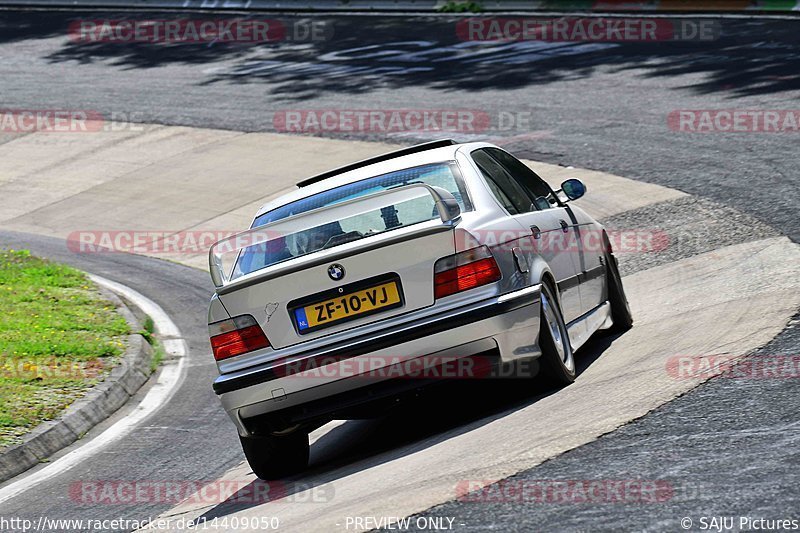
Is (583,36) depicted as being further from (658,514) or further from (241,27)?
(658,514)

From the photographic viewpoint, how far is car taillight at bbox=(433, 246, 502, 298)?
635cm

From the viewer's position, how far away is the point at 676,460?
5113 mm

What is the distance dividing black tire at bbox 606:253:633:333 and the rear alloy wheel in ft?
5.07

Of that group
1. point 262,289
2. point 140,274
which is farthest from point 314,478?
point 140,274

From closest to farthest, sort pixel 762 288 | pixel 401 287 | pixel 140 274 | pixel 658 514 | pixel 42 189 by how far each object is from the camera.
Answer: pixel 658 514 < pixel 401 287 < pixel 762 288 < pixel 140 274 < pixel 42 189

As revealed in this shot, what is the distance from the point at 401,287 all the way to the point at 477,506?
162cm

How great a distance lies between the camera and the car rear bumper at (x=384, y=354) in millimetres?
6277

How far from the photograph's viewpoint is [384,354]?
628 centimetres
